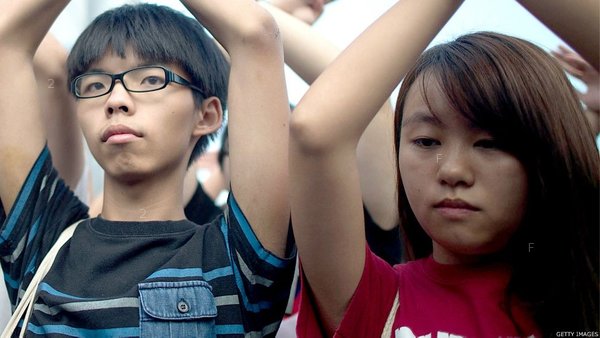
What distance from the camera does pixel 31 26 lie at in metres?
1.60

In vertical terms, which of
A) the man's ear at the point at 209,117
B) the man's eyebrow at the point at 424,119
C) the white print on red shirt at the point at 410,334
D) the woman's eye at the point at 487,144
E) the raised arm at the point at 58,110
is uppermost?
the woman's eye at the point at 487,144

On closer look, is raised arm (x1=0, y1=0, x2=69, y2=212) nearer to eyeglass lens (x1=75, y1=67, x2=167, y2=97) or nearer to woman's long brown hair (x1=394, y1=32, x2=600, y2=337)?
eyeglass lens (x1=75, y1=67, x2=167, y2=97)

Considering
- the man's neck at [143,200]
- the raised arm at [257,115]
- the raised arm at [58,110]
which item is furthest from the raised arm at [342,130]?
the raised arm at [58,110]

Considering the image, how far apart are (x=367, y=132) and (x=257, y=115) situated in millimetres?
571

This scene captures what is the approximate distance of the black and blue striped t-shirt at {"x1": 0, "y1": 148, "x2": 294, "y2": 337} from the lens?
1.33 meters

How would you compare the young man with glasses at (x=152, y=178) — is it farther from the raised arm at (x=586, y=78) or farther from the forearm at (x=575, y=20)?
the raised arm at (x=586, y=78)

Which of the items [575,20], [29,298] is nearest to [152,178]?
[29,298]

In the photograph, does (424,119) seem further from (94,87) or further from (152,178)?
(94,87)

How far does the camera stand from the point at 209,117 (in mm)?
1646

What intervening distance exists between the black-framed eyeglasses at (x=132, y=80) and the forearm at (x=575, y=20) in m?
0.69

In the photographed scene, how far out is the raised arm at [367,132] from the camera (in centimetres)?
177

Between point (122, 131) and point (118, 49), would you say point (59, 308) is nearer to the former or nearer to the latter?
point (122, 131)

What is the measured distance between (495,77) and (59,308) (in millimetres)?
799

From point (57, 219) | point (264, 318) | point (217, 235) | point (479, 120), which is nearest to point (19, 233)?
point (57, 219)
